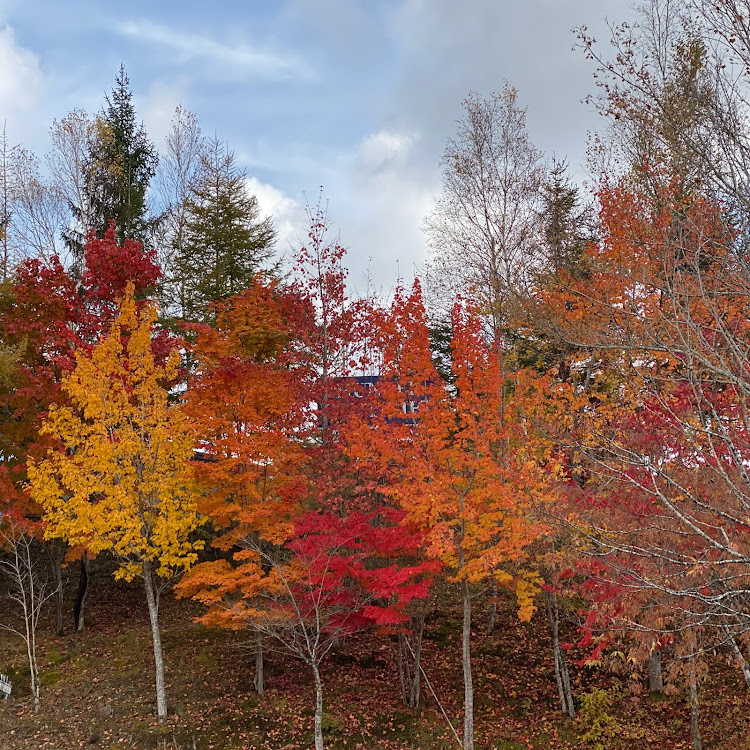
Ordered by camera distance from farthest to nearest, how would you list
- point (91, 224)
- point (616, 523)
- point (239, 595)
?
1. point (91, 224)
2. point (239, 595)
3. point (616, 523)

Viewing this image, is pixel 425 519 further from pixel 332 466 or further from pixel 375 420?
pixel 332 466

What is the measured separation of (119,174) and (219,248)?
16.5ft

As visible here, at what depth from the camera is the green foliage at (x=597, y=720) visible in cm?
1312

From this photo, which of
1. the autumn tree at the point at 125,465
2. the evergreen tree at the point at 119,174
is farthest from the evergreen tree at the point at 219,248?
the autumn tree at the point at 125,465

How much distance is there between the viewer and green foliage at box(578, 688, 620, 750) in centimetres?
1312

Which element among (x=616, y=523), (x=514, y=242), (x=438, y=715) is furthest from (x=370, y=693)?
(x=514, y=242)

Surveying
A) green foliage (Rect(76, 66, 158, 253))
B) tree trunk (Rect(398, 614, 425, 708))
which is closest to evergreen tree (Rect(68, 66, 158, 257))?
green foliage (Rect(76, 66, 158, 253))

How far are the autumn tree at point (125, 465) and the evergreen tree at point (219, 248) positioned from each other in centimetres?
850

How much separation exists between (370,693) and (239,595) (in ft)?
14.1

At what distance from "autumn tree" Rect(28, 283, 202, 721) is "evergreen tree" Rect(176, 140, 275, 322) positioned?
850 centimetres

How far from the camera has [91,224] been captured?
75.8 feet

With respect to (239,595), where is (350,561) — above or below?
above

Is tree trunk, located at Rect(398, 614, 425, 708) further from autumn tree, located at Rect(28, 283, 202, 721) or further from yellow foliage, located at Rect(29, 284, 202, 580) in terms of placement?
yellow foliage, located at Rect(29, 284, 202, 580)

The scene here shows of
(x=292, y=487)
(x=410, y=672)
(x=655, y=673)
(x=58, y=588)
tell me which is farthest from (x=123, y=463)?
(x=655, y=673)
